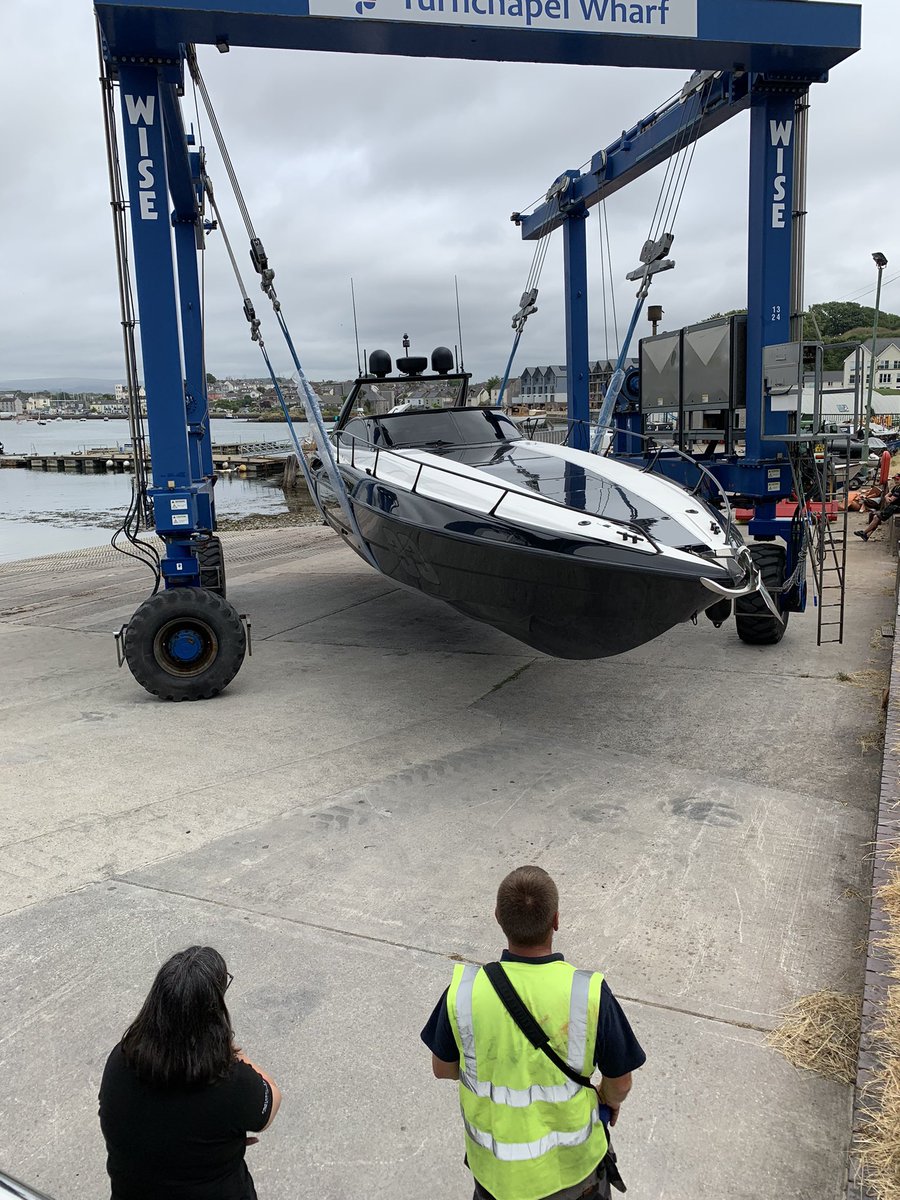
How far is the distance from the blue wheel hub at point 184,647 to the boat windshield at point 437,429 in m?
2.11

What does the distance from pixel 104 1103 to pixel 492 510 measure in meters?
4.08

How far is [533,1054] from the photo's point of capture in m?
1.77

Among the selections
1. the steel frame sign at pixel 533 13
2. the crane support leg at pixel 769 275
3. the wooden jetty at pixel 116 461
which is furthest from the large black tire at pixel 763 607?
the wooden jetty at pixel 116 461

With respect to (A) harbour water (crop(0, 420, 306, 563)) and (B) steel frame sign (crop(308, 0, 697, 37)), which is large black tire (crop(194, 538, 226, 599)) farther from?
(B) steel frame sign (crop(308, 0, 697, 37))

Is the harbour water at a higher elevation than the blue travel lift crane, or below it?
below

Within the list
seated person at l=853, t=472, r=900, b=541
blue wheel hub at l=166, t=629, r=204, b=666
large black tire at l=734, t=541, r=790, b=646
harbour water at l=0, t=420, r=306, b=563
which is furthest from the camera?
harbour water at l=0, t=420, r=306, b=563

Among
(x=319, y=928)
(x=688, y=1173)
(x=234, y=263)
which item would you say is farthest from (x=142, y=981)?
(x=234, y=263)

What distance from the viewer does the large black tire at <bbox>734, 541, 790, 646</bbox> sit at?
7388 millimetres

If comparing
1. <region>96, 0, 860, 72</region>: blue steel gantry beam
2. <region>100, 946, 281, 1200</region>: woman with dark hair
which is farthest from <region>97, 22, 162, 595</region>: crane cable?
<region>100, 946, 281, 1200</region>: woman with dark hair

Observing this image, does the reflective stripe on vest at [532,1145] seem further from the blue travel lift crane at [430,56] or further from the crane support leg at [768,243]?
the crane support leg at [768,243]

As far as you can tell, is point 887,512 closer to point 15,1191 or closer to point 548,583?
point 548,583

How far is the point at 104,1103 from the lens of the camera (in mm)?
1709

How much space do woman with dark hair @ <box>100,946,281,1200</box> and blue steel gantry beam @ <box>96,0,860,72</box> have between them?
6.10 meters

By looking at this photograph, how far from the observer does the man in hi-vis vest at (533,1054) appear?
177 cm
